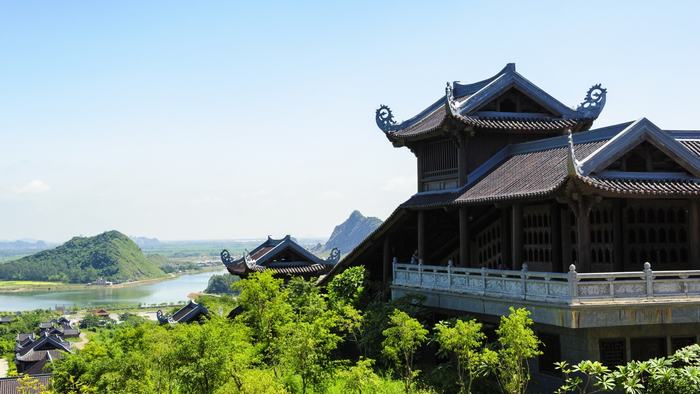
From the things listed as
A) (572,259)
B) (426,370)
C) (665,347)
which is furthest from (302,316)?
(665,347)

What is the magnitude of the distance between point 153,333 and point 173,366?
100 inches

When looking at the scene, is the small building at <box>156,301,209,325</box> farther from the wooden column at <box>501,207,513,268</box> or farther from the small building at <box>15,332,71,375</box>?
the small building at <box>15,332,71,375</box>

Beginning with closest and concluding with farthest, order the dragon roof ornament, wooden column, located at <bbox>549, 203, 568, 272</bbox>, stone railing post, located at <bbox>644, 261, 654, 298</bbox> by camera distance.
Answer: stone railing post, located at <bbox>644, 261, 654, 298</bbox> → wooden column, located at <bbox>549, 203, 568, 272</bbox> → the dragon roof ornament

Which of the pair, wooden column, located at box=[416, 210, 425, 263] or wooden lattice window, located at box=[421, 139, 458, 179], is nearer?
wooden lattice window, located at box=[421, 139, 458, 179]

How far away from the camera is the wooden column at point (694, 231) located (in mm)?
19375

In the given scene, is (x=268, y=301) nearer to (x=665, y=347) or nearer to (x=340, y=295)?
(x=340, y=295)

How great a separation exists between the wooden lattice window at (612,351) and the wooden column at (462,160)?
26.3 feet

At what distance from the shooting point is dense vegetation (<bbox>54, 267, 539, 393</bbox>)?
15.7 metres

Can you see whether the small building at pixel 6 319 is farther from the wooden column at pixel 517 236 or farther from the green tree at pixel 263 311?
the wooden column at pixel 517 236

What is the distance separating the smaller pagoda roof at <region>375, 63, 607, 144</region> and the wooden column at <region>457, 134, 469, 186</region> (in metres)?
0.68

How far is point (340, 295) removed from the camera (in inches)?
1040

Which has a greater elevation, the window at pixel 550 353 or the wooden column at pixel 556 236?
the wooden column at pixel 556 236

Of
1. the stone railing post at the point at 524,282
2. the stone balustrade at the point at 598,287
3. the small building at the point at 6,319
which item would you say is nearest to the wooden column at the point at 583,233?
the stone balustrade at the point at 598,287

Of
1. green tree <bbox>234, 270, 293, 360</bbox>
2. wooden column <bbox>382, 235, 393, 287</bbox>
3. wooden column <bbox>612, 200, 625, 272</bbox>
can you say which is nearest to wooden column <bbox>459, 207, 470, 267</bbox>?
wooden column <bbox>382, 235, 393, 287</bbox>
